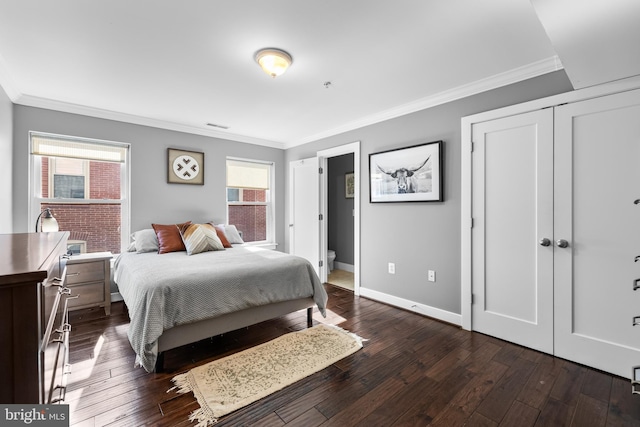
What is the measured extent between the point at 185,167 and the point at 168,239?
49.0 inches

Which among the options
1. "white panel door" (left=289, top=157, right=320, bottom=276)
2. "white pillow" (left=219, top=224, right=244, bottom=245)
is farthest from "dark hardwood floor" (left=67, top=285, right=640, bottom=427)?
"white panel door" (left=289, top=157, right=320, bottom=276)

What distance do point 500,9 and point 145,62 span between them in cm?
262

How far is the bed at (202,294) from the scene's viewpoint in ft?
6.67

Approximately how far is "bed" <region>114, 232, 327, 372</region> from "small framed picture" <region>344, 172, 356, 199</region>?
2732 millimetres

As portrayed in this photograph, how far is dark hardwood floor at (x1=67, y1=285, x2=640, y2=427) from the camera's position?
164cm

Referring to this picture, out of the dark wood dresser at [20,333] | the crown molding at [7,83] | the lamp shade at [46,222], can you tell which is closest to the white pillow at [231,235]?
the lamp shade at [46,222]

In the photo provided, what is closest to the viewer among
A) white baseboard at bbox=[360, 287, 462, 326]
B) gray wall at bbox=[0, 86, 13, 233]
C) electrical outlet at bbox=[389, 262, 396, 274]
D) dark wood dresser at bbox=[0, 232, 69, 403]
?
dark wood dresser at bbox=[0, 232, 69, 403]

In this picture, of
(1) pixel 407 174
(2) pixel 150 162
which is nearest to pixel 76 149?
(2) pixel 150 162

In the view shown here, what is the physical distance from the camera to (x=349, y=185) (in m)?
5.41

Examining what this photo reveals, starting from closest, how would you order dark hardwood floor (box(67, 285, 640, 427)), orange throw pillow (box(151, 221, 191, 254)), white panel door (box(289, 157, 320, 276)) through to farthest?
1. dark hardwood floor (box(67, 285, 640, 427))
2. orange throw pillow (box(151, 221, 191, 254))
3. white panel door (box(289, 157, 320, 276))

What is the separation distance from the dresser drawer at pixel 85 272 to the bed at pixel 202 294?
0.28 metres

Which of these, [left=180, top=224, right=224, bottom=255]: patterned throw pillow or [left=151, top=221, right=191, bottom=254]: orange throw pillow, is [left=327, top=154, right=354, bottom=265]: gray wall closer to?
[left=180, top=224, right=224, bottom=255]: patterned throw pillow

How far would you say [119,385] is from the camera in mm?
1933

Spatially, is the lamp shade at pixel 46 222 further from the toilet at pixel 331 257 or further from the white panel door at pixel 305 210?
the toilet at pixel 331 257
